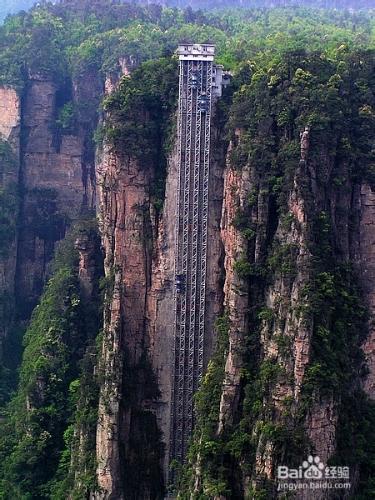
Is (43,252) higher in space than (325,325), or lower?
higher

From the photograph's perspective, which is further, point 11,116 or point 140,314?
point 11,116

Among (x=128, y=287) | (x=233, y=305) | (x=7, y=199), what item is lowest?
(x=233, y=305)

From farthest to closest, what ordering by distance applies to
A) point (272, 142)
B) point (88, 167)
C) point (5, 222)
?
point (88, 167), point (5, 222), point (272, 142)

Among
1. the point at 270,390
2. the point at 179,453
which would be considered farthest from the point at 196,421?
the point at 270,390

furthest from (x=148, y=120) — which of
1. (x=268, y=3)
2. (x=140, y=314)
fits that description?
(x=268, y=3)

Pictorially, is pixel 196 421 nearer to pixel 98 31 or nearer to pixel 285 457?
pixel 285 457

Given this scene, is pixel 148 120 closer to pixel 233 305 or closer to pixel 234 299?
pixel 234 299
